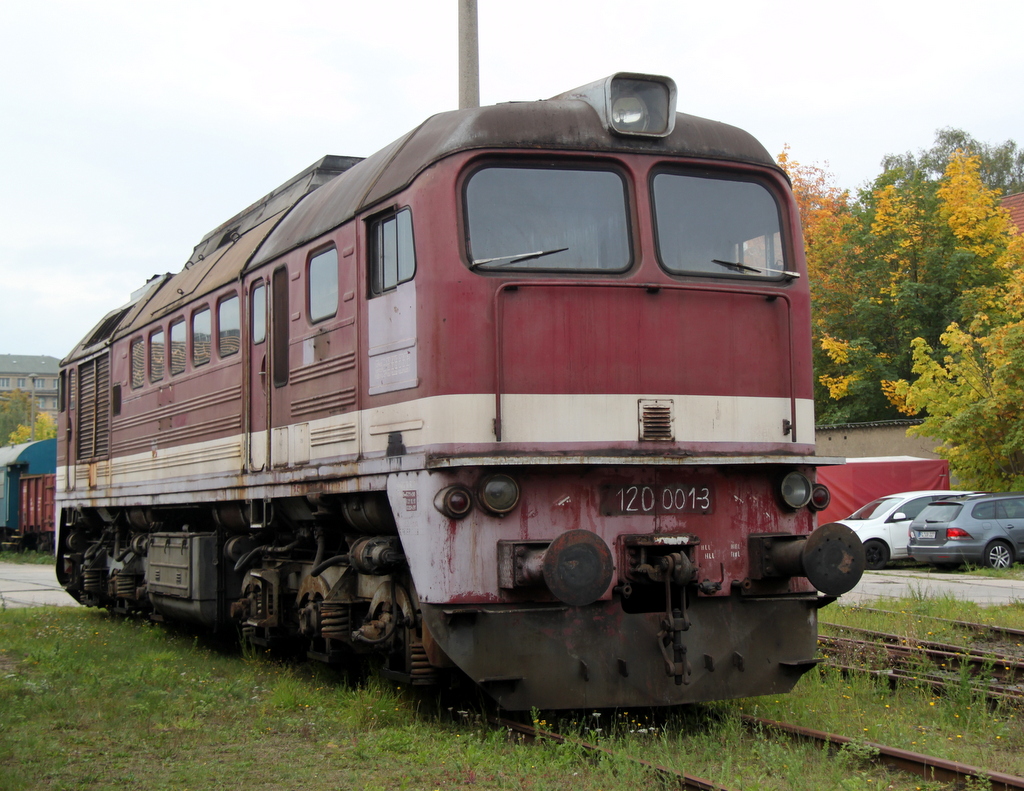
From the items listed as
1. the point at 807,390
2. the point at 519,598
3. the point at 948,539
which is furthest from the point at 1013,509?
the point at 519,598

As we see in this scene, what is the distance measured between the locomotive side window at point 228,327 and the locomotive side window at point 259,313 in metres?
0.31

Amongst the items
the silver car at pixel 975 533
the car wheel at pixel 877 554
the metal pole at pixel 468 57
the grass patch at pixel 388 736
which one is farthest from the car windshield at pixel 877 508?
the grass patch at pixel 388 736

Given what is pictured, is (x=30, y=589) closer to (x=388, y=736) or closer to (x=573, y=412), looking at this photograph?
(x=388, y=736)

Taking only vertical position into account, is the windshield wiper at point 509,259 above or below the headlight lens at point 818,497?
above

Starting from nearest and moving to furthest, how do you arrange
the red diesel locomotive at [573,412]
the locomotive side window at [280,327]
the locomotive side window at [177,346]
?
the red diesel locomotive at [573,412], the locomotive side window at [280,327], the locomotive side window at [177,346]

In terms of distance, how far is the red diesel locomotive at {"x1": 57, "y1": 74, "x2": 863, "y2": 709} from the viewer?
20.9ft

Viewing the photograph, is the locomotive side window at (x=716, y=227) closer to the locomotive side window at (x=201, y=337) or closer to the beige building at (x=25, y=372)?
the locomotive side window at (x=201, y=337)

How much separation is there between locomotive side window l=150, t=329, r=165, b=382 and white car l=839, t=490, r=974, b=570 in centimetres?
1349

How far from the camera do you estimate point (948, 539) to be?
19.2 meters

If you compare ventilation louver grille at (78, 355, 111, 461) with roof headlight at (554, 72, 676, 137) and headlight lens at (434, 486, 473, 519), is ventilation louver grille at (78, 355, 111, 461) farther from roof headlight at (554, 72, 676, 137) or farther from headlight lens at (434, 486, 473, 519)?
roof headlight at (554, 72, 676, 137)

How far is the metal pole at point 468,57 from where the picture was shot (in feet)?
39.3

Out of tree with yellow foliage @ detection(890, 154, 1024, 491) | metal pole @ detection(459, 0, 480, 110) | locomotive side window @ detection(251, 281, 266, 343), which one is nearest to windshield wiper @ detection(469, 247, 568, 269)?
locomotive side window @ detection(251, 281, 266, 343)

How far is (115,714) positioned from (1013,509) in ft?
53.4

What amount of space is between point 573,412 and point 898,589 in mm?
11057
